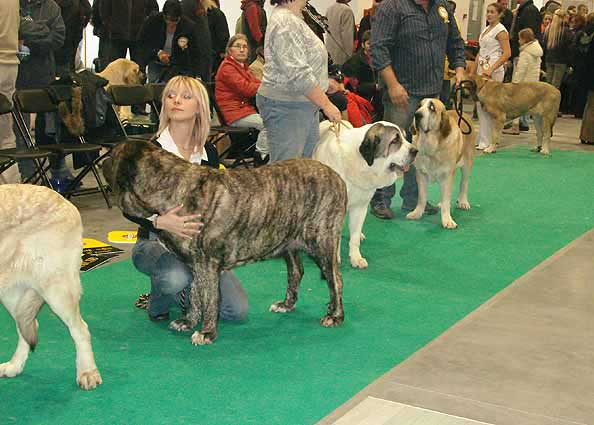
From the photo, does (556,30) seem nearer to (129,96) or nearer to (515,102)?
(515,102)

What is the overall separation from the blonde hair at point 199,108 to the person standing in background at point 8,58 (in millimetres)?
2964

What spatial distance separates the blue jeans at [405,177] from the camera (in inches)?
260

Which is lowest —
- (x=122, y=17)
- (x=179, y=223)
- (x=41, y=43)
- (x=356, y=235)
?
(x=356, y=235)

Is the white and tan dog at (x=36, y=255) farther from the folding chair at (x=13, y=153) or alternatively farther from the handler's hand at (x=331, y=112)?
the folding chair at (x=13, y=153)

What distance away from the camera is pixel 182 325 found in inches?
161

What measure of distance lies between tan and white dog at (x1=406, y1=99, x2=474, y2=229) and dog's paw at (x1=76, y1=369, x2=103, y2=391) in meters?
3.89

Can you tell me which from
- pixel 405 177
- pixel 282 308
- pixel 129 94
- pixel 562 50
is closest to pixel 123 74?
pixel 129 94

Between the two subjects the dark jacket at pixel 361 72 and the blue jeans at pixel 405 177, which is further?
the dark jacket at pixel 361 72

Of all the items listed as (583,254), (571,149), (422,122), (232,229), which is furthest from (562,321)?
(571,149)

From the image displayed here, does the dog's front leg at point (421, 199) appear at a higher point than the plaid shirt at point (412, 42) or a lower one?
lower

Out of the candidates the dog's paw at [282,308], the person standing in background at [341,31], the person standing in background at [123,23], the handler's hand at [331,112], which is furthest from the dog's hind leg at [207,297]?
the person standing in background at [341,31]

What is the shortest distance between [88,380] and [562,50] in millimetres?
14212

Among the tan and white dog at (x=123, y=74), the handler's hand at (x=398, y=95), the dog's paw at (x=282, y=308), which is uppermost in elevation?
the handler's hand at (x=398, y=95)

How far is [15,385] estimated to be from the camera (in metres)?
3.42
